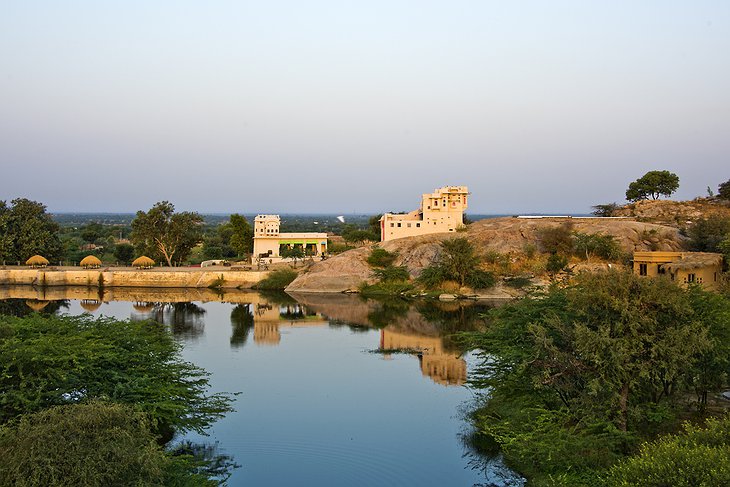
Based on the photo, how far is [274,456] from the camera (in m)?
20.2

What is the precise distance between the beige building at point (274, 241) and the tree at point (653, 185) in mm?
37350

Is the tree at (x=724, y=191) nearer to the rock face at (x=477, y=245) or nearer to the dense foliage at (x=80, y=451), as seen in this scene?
the rock face at (x=477, y=245)

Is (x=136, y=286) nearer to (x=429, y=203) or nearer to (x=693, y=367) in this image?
(x=429, y=203)

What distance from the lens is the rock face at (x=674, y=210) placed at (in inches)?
2601

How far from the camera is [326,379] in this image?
1169 inches

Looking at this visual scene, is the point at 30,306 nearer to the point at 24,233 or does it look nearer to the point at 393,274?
the point at 24,233

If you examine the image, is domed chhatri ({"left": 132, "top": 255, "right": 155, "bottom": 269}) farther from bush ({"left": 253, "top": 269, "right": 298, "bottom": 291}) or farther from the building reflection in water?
the building reflection in water

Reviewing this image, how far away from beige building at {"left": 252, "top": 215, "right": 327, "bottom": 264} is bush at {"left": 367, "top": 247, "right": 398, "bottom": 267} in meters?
13.2

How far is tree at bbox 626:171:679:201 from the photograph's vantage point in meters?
81.6

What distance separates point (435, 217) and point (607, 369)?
5407 centimetres

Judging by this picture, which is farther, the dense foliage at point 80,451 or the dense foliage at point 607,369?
the dense foliage at point 607,369

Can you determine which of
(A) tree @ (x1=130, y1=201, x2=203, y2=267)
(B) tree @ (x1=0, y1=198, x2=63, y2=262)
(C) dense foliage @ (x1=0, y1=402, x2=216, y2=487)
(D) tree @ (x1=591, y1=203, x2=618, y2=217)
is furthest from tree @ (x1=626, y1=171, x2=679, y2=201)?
(C) dense foliage @ (x1=0, y1=402, x2=216, y2=487)

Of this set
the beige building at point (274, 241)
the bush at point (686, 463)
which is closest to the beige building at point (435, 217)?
the beige building at point (274, 241)

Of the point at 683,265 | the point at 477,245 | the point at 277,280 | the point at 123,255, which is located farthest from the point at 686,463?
the point at 123,255
